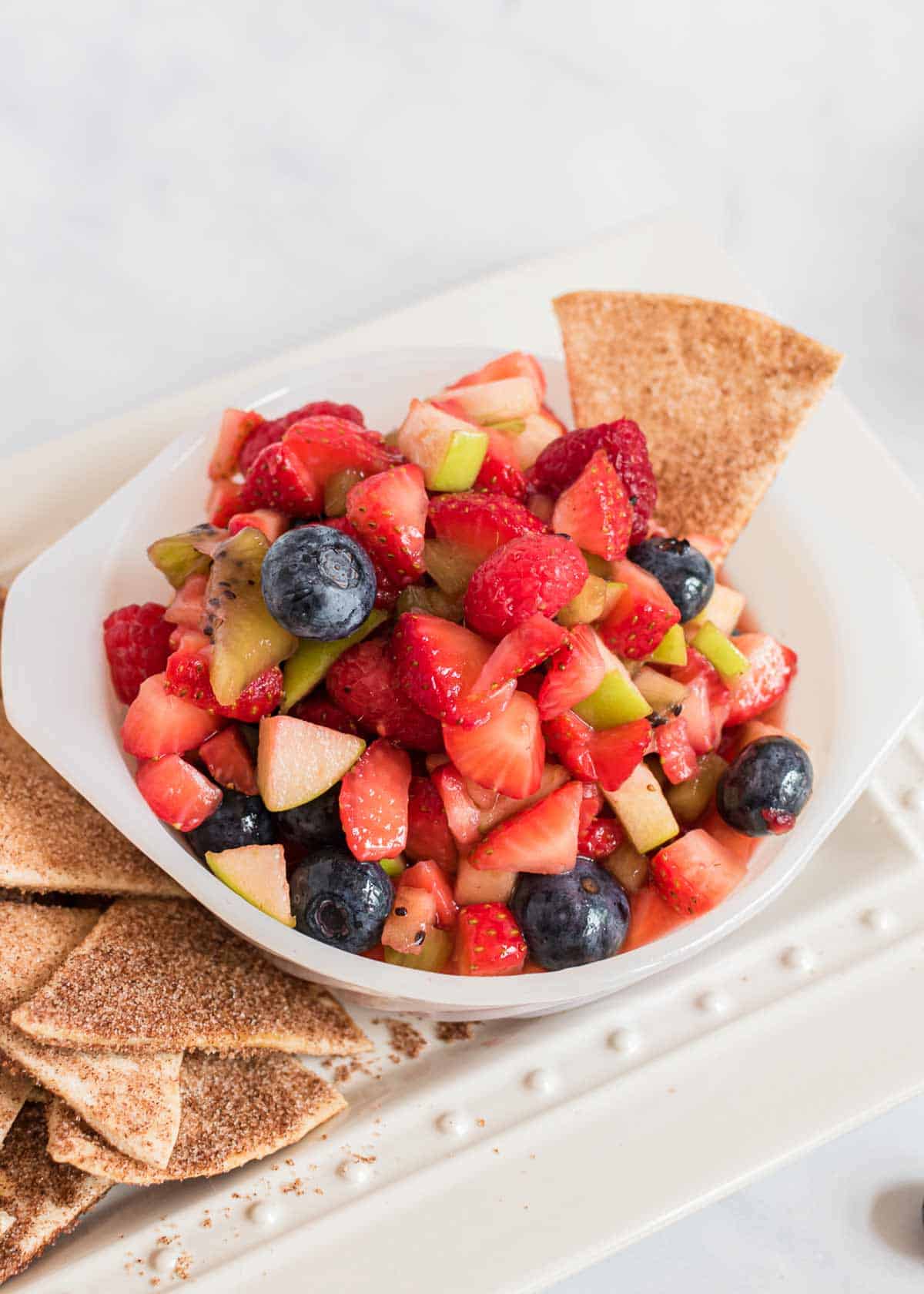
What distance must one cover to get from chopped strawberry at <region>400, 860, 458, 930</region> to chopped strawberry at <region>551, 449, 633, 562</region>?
0.52 meters

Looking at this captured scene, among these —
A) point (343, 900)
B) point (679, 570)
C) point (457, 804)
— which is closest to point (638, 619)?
point (679, 570)

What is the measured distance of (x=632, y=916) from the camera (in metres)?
1.87

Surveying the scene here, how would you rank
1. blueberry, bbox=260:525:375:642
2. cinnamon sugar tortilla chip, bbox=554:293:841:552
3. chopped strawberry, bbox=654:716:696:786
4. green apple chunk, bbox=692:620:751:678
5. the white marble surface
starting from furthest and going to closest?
the white marble surface, cinnamon sugar tortilla chip, bbox=554:293:841:552, green apple chunk, bbox=692:620:751:678, chopped strawberry, bbox=654:716:696:786, blueberry, bbox=260:525:375:642

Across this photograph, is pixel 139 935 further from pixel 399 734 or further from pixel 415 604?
pixel 415 604

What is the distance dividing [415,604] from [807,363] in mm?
1011

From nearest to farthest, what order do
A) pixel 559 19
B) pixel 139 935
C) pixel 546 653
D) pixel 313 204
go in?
pixel 546 653, pixel 139 935, pixel 313 204, pixel 559 19

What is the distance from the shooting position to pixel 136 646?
192 centimetres

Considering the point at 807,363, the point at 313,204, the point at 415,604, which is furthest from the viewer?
the point at 313,204

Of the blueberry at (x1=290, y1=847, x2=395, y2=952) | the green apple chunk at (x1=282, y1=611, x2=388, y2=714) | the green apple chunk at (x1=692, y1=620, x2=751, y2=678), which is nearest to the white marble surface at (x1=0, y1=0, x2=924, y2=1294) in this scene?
the green apple chunk at (x1=692, y1=620, x2=751, y2=678)

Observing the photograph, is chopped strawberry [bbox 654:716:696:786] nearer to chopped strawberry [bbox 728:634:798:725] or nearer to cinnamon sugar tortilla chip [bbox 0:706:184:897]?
chopped strawberry [bbox 728:634:798:725]

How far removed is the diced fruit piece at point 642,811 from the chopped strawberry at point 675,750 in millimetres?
46

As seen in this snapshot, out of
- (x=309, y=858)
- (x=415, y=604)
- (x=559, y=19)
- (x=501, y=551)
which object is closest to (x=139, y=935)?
(x=309, y=858)

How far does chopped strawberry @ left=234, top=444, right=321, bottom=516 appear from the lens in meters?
1.86

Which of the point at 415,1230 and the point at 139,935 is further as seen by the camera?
the point at 139,935
